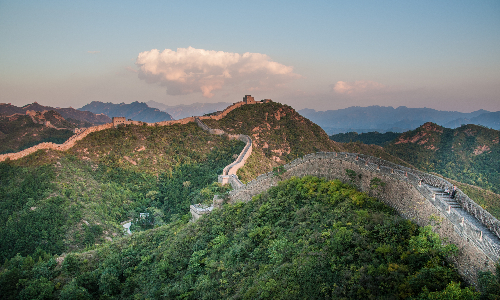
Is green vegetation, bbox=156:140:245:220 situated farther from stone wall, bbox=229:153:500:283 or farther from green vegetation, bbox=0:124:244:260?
stone wall, bbox=229:153:500:283

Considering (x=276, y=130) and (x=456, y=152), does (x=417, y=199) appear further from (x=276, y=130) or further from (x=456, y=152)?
(x=456, y=152)

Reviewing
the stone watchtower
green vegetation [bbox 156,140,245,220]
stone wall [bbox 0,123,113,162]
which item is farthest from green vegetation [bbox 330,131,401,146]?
stone wall [bbox 0,123,113,162]

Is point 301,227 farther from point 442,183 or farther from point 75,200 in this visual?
point 75,200

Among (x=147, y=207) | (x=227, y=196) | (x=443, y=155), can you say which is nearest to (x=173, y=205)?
(x=147, y=207)

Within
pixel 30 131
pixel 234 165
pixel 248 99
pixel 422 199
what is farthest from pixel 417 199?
pixel 30 131

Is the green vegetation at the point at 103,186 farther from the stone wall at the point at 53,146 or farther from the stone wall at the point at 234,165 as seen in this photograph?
the stone wall at the point at 234,165

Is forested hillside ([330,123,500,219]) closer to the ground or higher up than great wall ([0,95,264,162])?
closer to the ground

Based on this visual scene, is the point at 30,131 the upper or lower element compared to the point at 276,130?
lower
